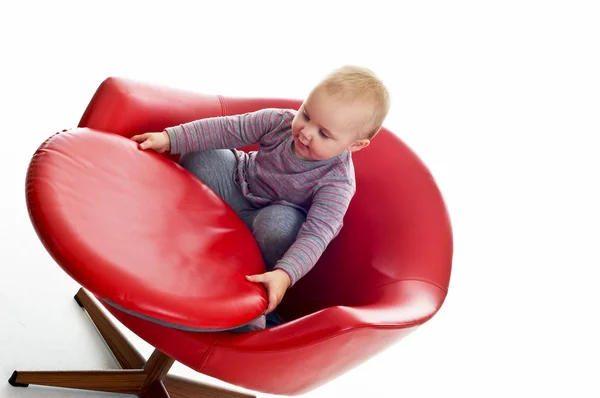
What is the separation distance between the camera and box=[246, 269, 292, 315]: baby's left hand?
1309 millimetres

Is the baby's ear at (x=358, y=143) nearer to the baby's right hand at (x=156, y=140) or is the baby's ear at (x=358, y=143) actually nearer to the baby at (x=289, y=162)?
the baby at (x=289, y=162)

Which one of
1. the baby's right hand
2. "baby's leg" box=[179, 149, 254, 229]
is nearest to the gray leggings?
"baby's leg" box=[179, 149, 254, 229]

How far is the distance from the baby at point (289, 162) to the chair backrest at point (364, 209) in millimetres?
73

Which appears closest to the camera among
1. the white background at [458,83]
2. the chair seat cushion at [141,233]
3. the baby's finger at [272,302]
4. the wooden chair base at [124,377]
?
the chair seat cushion at [141,233]

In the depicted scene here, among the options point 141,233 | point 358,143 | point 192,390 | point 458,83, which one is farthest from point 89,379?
point 458,83

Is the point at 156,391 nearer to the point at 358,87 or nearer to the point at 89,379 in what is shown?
the point at 89,379

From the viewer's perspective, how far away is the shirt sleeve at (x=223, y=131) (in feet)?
5.03

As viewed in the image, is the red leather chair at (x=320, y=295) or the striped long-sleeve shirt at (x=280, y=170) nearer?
the red leather chair at (x=320, y=295)

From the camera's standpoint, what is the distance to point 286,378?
1205mm

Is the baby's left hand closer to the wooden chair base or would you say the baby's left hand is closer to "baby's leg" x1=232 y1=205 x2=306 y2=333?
"baby's leg" x1=232 y1=205 x2=306 y2=333

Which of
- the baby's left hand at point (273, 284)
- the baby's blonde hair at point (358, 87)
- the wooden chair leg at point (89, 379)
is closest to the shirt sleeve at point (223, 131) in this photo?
the baby's blonde hair at point (358, 87)

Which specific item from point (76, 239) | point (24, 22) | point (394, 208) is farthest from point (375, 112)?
point (24, 22)

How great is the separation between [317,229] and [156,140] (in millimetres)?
411

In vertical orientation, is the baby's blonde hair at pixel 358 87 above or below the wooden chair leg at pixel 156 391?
above
